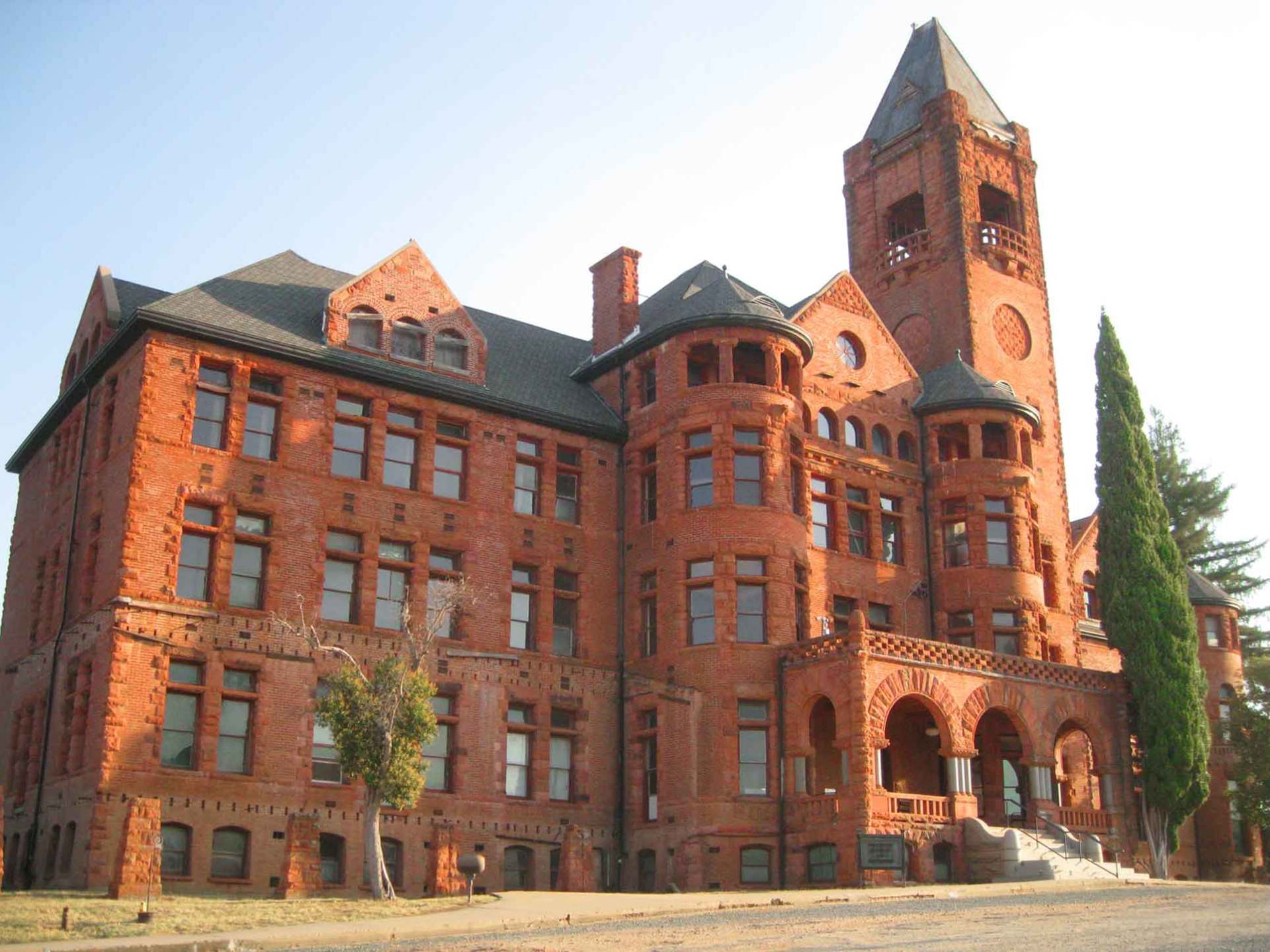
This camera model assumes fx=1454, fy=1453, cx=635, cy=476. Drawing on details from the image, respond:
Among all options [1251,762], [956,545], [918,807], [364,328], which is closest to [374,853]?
[918,807]

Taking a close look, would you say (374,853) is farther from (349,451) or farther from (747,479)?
(747,479)

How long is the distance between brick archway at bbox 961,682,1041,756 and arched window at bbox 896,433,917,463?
29.7ft

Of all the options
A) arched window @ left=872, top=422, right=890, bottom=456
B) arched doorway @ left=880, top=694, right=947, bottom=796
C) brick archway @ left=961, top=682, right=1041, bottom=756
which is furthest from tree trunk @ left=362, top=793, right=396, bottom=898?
arched window @ left=872, top=422, right=890, bottom=456

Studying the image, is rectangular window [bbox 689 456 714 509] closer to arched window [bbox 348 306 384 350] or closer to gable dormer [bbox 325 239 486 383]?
gable dormer [bbox 325 239 486 383]

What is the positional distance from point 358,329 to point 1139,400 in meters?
23.1

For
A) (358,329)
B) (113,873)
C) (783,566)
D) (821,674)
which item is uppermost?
(358,329)

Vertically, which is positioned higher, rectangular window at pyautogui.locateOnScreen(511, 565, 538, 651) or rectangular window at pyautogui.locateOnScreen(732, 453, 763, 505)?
rectangular window at pyautogui.locateOnScreen(732, 453, 763, 505)

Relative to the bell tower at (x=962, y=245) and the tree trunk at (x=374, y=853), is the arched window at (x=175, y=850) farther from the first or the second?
the bell tower at (x=962, y=245)

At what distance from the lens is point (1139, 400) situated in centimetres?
4359

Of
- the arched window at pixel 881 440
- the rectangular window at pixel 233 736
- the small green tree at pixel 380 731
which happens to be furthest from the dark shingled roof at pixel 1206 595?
the rectangular window at pixel 233 736

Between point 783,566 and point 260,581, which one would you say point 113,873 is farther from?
point 783,566

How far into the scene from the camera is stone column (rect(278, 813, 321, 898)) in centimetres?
2834

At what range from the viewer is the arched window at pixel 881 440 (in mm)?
43781

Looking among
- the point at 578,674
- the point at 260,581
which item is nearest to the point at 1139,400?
the point at 578,674
